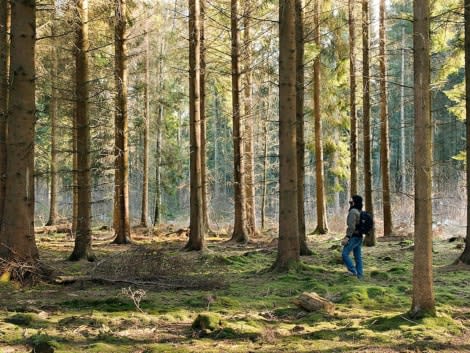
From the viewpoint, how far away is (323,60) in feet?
64.1

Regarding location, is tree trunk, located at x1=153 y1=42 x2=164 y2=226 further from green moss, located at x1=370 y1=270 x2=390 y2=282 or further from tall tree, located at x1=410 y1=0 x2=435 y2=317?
tall tree, located at x1=410 y1=0 x2=435 y2=317

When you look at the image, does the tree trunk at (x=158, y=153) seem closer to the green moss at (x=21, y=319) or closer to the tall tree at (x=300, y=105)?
the tall tree at (x=300, y=105)

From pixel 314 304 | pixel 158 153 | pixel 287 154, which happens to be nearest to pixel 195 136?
pixel 287 154

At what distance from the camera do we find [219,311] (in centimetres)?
751

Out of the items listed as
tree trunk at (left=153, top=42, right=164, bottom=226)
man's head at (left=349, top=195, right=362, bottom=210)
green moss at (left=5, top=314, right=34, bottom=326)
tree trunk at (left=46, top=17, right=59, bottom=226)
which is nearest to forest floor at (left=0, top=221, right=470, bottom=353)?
green moss at (left=5, top=314, right=34, bottom=326)

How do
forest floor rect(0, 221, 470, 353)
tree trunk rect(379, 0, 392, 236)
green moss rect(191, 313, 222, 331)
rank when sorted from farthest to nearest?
1. tree trunk rect(379, 0, 392, 236)
2. green moss rect(191, 313, 222, 331)
3. forest floor rect(0, 221, 470, 353)

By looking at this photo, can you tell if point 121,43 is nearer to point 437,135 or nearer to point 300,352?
point 300,352

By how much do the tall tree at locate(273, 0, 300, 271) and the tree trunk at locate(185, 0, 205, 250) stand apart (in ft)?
14.1

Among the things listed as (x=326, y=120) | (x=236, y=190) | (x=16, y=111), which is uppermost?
(x=326, y=120)

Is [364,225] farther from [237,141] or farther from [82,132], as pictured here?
[237,141]

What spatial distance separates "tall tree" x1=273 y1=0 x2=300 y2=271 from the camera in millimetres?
11133

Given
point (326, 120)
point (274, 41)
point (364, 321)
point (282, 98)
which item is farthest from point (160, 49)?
point (364, 321)

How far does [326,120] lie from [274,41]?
4.58m

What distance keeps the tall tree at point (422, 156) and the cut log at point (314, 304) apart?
137 cm
